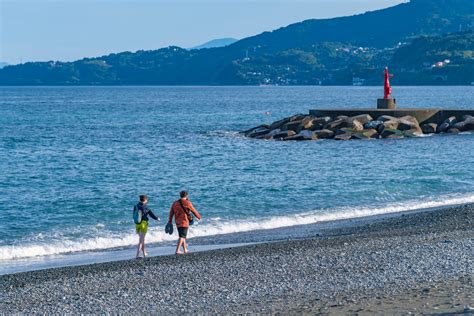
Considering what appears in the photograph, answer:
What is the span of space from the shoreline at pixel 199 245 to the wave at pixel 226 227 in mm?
360

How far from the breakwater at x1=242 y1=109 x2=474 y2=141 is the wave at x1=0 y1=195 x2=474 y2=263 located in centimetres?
1870

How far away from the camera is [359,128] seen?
42.7m

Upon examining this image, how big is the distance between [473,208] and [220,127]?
37369mm

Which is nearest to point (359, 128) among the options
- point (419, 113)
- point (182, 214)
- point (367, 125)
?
point (367, 125)

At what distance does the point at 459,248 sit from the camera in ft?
45.2

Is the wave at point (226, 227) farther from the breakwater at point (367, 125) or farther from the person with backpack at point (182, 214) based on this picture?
the breakwater at point (367, 125)

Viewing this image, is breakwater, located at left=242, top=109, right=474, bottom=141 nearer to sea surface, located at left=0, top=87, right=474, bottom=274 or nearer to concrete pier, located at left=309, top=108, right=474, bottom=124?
concrete pier, located at left=309, top=108, right=474, bottom=124

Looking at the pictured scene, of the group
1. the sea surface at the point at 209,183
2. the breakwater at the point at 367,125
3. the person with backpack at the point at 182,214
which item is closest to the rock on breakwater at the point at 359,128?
the breakwater at the point at 367,125

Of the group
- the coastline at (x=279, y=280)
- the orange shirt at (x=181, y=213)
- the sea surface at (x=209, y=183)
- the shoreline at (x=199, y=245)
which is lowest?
the sea surface at (x=209, y=183)

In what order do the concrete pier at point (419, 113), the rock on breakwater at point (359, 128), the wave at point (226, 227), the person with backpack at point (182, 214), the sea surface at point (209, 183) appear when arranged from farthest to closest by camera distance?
the concrete pier at point (419, 113) → the rock on breakwater at point (359, 128) → the sea surface at point (209, 183) → the wave at point (226, 227) → the person with backpack at point (182, 214)

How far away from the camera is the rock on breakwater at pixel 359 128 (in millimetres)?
42375

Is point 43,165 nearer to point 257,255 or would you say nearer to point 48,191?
point 48,191

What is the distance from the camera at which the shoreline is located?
1555 centimetres

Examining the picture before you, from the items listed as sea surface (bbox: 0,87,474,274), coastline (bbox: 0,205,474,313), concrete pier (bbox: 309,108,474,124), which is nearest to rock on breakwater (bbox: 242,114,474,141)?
concrete pier (bbox: 309,108,474,124)
